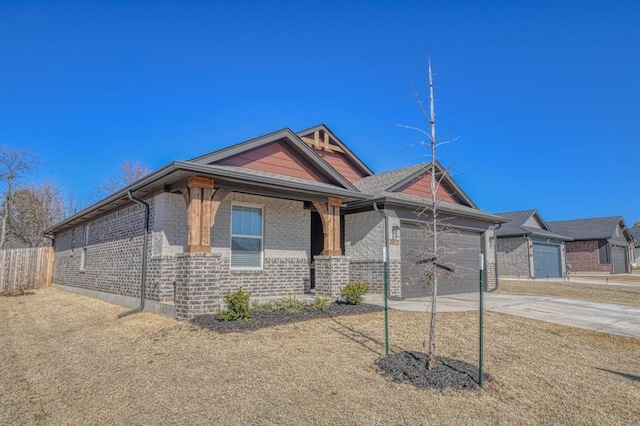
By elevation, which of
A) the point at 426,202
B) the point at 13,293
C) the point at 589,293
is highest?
the point at 426,202

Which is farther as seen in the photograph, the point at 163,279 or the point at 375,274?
the point at 375,274

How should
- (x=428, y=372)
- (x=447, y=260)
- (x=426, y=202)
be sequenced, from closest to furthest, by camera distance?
(x=428, y=372) → (x=426, y=202) → (x=447, y=260)

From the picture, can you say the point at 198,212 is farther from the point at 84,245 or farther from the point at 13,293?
the point at 13,293

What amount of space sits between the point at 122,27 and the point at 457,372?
13521 millimetres

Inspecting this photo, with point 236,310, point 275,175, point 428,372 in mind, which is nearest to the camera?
point 428,372

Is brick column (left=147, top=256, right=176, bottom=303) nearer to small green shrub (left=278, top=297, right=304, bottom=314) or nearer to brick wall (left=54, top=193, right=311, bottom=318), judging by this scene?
brick wall (left=54, top=193, right=311, bottom=318)

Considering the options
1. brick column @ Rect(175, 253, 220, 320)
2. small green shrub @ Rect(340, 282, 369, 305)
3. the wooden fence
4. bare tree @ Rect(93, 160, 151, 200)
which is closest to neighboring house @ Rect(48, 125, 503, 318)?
brick column @ Rect(175, 253, 220, 320)

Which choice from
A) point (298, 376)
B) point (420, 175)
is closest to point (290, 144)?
point (420, 175)

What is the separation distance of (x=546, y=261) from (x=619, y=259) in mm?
14521

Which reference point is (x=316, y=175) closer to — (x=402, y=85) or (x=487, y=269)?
(x=402, y=85)

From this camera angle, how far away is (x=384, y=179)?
50.5ft

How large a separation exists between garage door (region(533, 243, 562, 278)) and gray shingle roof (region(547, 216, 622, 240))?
6.18 metres

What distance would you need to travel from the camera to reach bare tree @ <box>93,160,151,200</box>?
33.8 meters

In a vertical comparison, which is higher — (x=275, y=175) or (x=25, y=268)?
(x=275, y=175)
